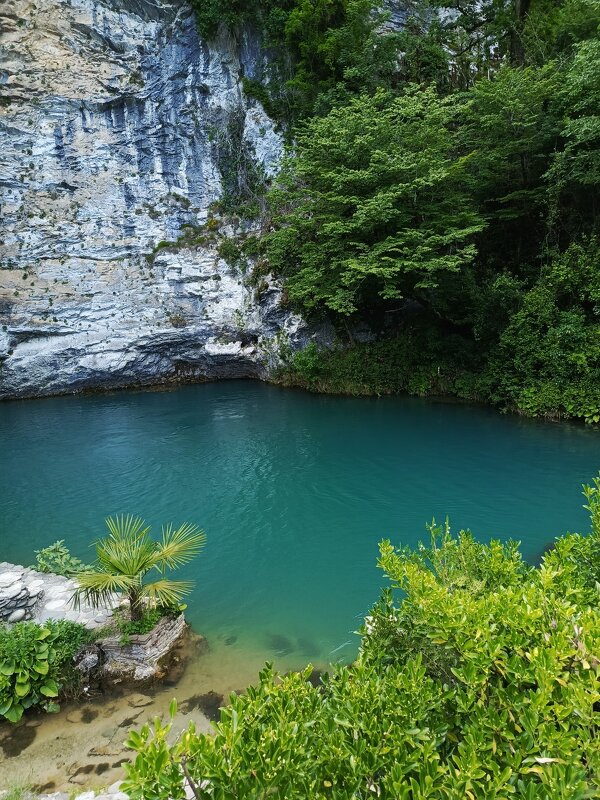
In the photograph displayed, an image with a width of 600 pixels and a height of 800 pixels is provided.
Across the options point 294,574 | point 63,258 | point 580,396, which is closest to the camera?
point 294,574

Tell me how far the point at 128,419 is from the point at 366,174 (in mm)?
10822

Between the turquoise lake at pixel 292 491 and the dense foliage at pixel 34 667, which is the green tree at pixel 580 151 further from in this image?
the dense foliage at pixel 34 667

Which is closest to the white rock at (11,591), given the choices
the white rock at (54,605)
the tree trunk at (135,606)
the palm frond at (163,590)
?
the white rock at (54,605)

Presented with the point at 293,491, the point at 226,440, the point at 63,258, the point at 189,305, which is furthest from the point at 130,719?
the point at 63,258

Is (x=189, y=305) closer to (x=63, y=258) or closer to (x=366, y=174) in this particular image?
(x=63, y=258)

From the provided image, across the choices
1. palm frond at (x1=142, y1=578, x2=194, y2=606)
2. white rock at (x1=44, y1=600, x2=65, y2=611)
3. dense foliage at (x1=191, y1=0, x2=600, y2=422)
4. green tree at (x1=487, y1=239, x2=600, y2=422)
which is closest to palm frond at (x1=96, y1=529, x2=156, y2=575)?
palm frond at (x1=142, y1=578, x2=194, y2=606)

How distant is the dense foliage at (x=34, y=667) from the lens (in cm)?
450

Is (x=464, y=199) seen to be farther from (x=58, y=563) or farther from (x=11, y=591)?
(x=11, y=591)

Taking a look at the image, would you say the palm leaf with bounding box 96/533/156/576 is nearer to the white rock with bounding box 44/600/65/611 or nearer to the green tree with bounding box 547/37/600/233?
the white rock with bounding box 44/600/65/611

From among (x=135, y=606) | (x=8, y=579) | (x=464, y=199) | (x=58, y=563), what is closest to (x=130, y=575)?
(x=135, y=606)

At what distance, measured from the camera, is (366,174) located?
13.2 metres

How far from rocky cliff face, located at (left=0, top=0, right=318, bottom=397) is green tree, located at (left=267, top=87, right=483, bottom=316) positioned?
386 centimetres

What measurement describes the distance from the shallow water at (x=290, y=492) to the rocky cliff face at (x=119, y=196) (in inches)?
184

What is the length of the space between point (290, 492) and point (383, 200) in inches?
332
